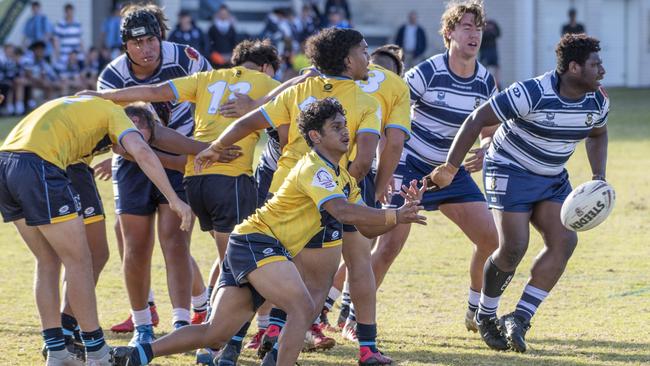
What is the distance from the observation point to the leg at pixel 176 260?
22.7 ft

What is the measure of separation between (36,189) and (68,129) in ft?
1.21

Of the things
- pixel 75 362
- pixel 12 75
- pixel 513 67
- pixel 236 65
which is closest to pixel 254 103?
pixel 236 65

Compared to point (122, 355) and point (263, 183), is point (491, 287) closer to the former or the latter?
point (263, 183)

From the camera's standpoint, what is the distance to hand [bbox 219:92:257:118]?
6.61 metres

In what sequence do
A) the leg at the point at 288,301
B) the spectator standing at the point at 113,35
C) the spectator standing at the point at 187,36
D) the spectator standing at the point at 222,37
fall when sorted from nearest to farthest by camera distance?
the leg at the point at 288,301 → the spectator standing at the point at 187,36 → the spectator standing at the point at 222,37 → the spectator standing at the point at 113,35

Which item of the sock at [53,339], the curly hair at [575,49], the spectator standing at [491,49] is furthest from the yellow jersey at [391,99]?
the spectator standing at [491,49]

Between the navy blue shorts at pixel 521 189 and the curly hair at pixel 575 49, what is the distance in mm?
668

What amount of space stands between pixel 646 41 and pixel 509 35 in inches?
190

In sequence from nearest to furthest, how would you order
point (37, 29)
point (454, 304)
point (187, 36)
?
point (454, 304)
point (187, 36)
point (37, 29)

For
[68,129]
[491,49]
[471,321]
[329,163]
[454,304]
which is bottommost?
[454,304]

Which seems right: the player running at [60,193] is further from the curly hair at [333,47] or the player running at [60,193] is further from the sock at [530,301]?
the sock at [530,301]

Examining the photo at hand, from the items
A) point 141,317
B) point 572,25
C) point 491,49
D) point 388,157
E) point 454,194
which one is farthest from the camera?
point 572,25

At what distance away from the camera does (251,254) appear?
5633mm

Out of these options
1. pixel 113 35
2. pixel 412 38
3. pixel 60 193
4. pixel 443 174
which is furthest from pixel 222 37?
pixel 60 193
